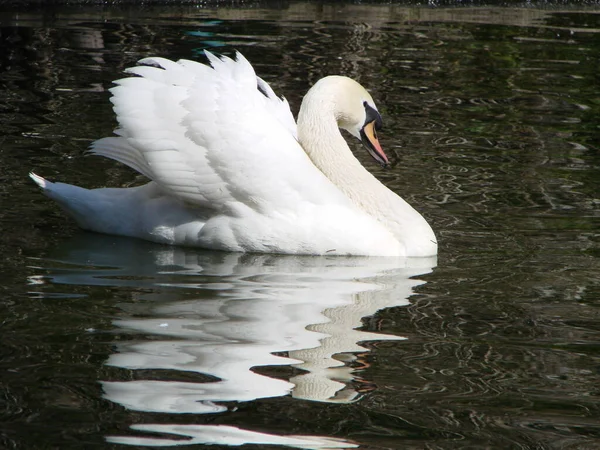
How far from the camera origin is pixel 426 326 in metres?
5.26

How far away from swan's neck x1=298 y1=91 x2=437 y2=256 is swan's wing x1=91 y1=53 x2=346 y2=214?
296 mm

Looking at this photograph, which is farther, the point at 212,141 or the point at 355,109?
the point at 355,109

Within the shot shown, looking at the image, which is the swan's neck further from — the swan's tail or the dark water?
the swan's tail

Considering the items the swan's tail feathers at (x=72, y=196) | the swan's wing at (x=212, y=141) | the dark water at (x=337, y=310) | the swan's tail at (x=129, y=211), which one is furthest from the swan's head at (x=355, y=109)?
the swan's tail feathers at (x=72, y=196)

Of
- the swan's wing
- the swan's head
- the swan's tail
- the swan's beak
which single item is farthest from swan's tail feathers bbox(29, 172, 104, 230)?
the swan's beak

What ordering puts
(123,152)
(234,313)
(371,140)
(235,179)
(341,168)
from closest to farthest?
(234,313) → (235,179) → (123,152) → (341,168) → (371,140)

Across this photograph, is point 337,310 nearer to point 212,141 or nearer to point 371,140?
point 212,141

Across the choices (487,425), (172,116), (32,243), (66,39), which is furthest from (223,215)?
(66,39)

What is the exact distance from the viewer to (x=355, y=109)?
697cm

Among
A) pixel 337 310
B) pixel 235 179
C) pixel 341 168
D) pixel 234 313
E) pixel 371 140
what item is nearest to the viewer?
pixel 234 313

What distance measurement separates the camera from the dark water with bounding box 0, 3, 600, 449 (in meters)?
4.11

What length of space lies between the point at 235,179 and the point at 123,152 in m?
0.79

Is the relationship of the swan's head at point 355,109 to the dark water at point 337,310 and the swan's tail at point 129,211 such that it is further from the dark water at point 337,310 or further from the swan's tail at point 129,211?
the swan's tail at point 129,211

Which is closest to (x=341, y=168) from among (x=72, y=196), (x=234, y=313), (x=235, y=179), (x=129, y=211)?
(x=235, y=179)
